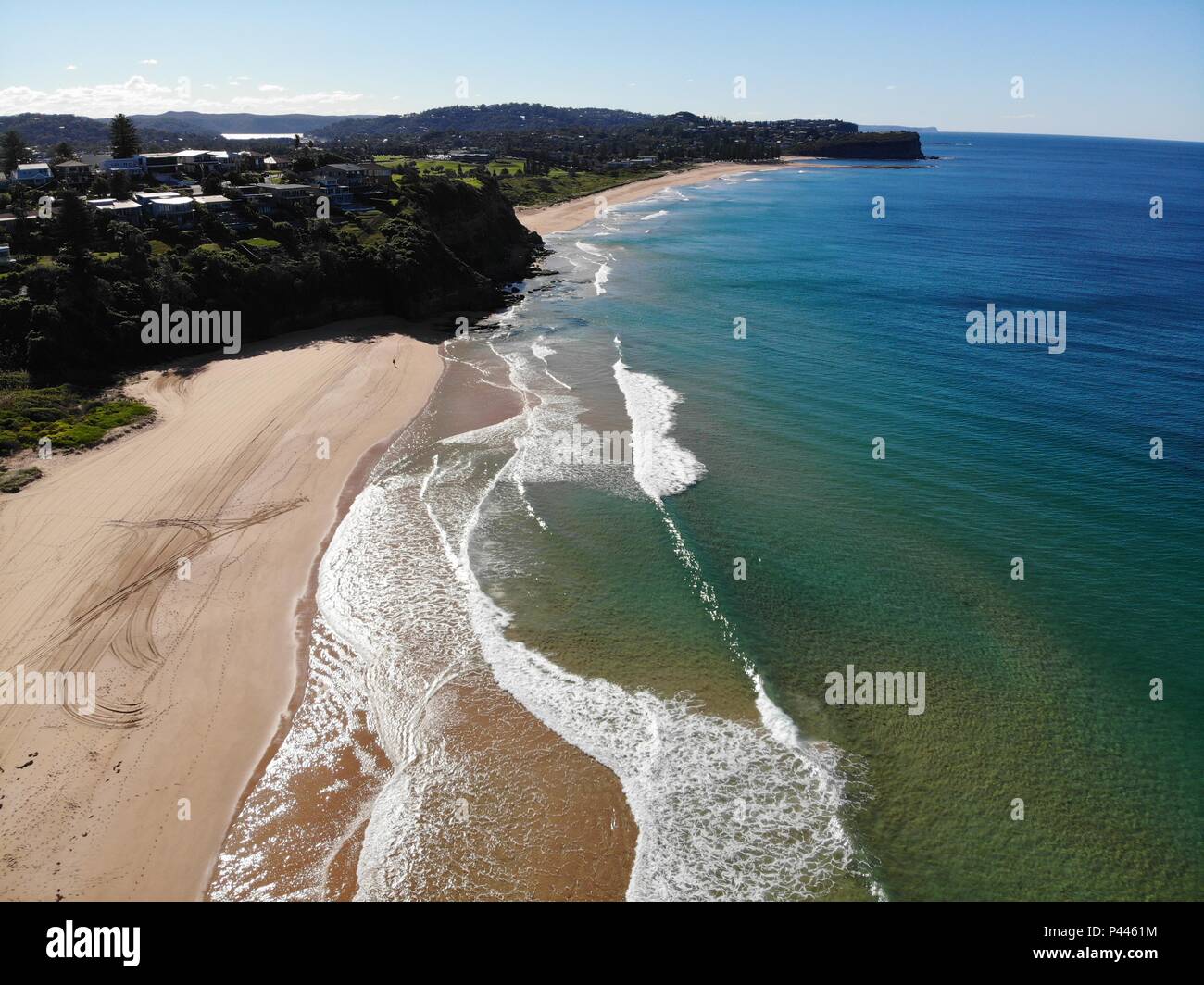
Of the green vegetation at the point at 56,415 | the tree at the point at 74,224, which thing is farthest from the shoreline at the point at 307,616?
the tree at the point at 74,224

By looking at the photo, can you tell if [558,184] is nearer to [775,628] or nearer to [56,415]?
[56,415]

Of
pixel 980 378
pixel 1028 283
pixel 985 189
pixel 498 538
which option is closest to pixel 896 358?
pixel 980 378

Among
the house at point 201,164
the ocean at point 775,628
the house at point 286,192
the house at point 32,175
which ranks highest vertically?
the house at point 201,164

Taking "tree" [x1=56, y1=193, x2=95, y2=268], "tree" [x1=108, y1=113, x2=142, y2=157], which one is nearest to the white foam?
"tree" [x1=56, y1=193, x2=95, y2=268]

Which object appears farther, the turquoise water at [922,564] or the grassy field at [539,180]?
the grassy field at [539,180]

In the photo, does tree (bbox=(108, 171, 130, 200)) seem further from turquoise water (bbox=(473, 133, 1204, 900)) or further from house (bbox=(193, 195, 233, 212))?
turquoise water (bbox=(473, 133, 1204, 900))

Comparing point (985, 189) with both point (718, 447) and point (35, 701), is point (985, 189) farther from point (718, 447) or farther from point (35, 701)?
point (35, 701)

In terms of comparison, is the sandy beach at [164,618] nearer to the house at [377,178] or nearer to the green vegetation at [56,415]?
the green vegetation at [56,415]
